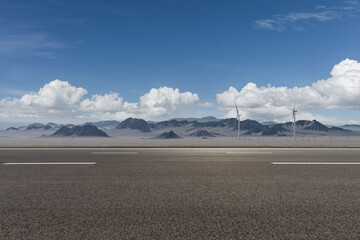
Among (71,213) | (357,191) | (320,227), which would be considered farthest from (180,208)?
(357,191)

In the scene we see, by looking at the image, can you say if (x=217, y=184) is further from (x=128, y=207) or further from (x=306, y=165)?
(x=306, y=165)

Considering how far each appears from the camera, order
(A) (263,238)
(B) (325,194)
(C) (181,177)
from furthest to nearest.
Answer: (C) (181,177)
(B) (325,194)
(A) (263,238)

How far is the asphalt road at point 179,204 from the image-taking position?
12.8 ft

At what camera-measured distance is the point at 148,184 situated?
674 cm

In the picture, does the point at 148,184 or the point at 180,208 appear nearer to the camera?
the point at 180,208

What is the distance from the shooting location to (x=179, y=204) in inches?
201

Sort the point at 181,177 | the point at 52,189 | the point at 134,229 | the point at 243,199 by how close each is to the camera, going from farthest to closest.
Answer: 1. the point at 181,177
2. the point at 52,189
3. the point at 243,199
4. the point at 134,229

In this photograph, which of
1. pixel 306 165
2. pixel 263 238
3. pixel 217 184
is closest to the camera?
pixel 263 238

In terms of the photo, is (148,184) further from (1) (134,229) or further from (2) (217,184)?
(1) (134,229)

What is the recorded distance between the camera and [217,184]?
22.1ft

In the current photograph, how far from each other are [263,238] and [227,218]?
802 mm

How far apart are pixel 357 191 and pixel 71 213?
6082 millimetres

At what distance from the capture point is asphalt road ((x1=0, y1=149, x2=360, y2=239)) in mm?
3912

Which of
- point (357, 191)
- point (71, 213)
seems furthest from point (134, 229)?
point (357, 191)
